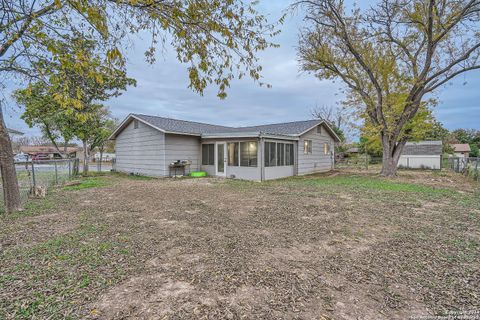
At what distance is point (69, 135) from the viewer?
1341 cm

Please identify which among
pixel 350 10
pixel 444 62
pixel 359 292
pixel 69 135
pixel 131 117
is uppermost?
pixel 350 10

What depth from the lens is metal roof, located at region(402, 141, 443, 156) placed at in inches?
800

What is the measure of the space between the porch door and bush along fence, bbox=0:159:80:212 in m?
6.97

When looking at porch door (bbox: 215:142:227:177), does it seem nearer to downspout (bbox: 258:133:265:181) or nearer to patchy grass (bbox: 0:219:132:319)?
downspout (bbox: 258:133:265:181)

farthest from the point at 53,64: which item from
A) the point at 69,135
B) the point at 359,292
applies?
the point at 69,135

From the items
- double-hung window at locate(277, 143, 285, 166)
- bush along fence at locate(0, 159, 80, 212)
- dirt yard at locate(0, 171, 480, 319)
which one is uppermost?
double-hung window at locate(277, 143, 285, 166)

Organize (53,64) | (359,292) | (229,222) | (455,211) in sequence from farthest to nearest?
(455,211) → (229,222) → (53,64) → (359,292)

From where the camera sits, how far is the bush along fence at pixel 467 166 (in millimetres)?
11312

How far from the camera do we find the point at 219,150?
12.6 m

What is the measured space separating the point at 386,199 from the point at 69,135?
52.5 feet

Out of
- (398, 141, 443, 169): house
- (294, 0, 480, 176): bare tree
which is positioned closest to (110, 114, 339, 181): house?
(294, 0, 480, 176): bare tree

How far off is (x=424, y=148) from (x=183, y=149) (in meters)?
22.0

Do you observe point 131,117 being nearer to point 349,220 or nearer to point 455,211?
point 349,220

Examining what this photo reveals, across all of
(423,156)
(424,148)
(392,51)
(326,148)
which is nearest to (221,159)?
(326,148)
